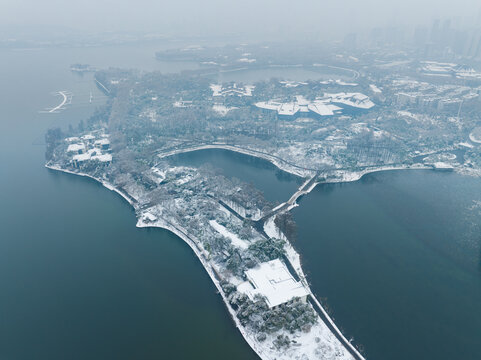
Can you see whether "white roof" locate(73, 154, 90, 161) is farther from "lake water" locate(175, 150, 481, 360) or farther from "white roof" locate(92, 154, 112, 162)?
"lake water" locate(175, 150, 481, 360)

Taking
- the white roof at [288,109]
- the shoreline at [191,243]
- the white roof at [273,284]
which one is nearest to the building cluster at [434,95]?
the white roof at [288,109]

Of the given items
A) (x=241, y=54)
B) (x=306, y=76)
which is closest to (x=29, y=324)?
(x=306, y=76)

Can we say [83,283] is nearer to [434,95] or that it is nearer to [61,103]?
[61,103]

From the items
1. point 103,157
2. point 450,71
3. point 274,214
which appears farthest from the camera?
point 450,71

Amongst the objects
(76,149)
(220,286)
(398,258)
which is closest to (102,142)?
(76,149)

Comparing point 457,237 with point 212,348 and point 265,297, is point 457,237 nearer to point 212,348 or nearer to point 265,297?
point 265,297
